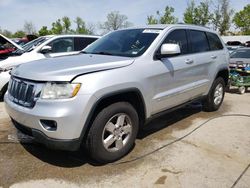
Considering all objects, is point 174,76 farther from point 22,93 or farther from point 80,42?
point 80,42

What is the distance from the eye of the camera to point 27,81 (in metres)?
3.51

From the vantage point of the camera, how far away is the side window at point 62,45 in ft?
26.9

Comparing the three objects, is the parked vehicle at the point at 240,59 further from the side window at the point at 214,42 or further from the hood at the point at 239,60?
the side window at the point at 214,42

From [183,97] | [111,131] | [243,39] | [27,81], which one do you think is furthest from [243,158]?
[243,39]

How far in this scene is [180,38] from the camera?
16.5 ft

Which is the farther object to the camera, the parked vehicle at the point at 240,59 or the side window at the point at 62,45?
the parked vehicle at the point at 240,59

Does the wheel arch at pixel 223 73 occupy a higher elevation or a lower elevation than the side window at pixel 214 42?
lower

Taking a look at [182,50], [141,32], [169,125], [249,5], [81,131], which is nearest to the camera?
[81,131]

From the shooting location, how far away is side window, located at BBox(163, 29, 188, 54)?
15.5 ft

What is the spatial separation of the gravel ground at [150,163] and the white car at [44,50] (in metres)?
2.37

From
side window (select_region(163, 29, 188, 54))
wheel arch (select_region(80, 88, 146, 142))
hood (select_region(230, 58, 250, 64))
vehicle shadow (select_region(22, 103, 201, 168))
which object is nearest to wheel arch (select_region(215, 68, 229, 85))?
side window (select_region(163, 29, 188, 54))

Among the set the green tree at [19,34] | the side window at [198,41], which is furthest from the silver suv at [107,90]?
the green tree at [19,34]

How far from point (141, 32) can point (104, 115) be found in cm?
179

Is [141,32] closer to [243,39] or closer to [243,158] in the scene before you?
[243,158]
